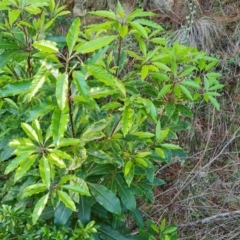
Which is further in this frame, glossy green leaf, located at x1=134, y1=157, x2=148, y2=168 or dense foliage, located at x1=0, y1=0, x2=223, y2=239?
glossy green leaf, located at x1=134, y1=157, x2=148, y2=168

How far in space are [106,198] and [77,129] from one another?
0.95 ft

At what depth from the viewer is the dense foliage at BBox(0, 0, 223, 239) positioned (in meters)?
1.15

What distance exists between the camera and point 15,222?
1.38m

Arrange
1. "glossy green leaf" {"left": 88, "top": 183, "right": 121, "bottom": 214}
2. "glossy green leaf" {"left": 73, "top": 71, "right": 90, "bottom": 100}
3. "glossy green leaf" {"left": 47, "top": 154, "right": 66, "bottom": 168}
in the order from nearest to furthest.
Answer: "glossy green leaf" {"left": 73, "top": 71, "right": 90, "bottom": 100}, "glossy green leaf" {"left": 47, "top": 154, "right": 66, "bottom": 168}, "glossy green leaf" {"left": 88, "top": 183, "right": 121, "bottom": 214}

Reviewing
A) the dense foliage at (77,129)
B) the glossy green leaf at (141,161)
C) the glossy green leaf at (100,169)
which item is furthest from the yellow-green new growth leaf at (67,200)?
the glossy green leaf at (141,161)

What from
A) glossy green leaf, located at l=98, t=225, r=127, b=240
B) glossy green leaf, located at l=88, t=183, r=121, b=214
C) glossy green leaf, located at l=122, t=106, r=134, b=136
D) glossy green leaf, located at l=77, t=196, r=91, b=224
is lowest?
glossy green leaf, located at l=98, t=225, r=127, b=240

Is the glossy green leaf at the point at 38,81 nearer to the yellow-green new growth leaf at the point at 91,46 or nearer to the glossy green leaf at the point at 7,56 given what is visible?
the yellow-green new growth leaf at the point at 91,46

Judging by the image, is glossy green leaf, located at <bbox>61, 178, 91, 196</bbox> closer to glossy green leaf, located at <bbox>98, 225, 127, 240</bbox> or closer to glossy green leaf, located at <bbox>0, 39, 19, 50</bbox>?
glossy green leaf, located at <bbox>98, 225, 127, 240</bbox>

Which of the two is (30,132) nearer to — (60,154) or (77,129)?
(60,154)

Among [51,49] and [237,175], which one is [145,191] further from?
[237,175]

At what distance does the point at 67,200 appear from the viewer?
121cm

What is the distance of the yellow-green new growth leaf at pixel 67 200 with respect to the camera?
3.93 feet

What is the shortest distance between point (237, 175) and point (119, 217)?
1839mm

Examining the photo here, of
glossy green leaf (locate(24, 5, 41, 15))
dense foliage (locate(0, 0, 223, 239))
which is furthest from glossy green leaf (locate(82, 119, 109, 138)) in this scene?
glossy green leaf (locate(24, 5, 41, 15))
